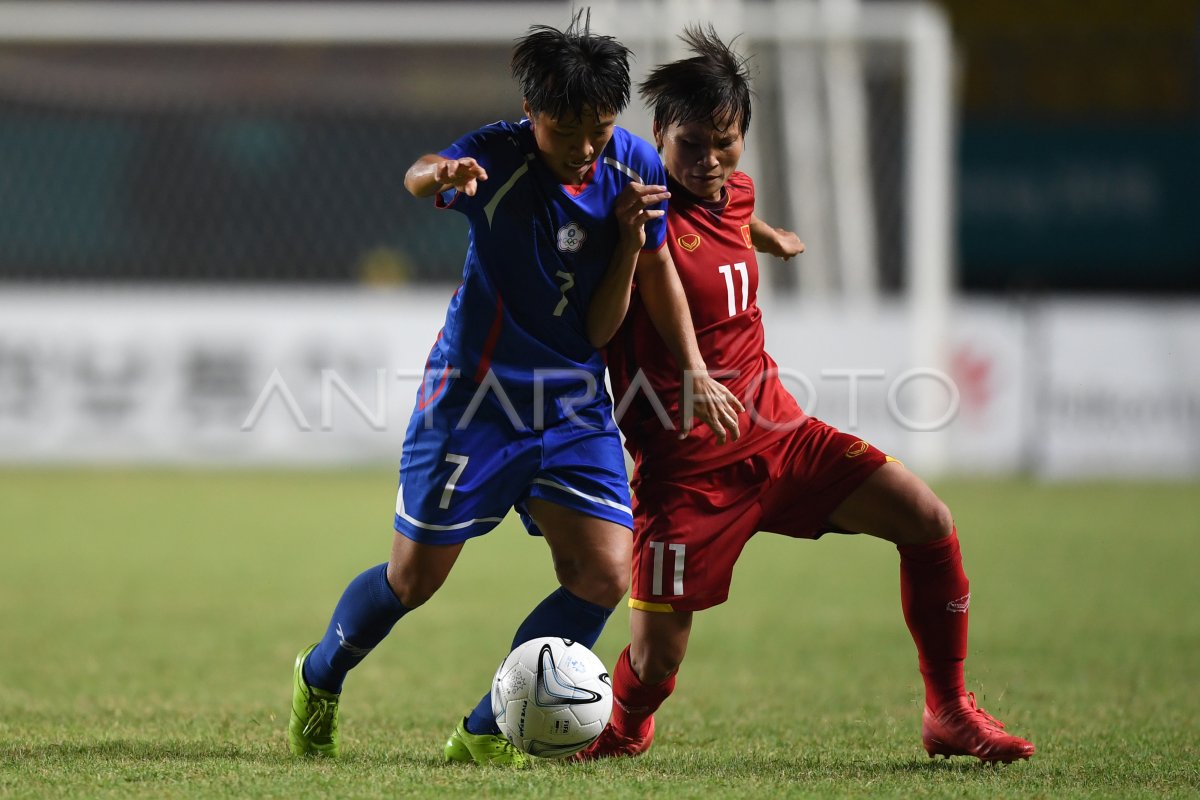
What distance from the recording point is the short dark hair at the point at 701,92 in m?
3.59

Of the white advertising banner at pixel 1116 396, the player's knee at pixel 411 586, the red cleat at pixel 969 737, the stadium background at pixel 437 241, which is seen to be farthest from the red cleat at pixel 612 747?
the white advertising banner at pixel 1116 396

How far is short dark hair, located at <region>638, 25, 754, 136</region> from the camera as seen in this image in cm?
359

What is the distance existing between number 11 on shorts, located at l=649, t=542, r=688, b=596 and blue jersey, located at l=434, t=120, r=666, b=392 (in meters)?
0.50

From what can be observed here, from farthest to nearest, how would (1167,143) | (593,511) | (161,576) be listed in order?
(1167,143), (161,576), (593,511)

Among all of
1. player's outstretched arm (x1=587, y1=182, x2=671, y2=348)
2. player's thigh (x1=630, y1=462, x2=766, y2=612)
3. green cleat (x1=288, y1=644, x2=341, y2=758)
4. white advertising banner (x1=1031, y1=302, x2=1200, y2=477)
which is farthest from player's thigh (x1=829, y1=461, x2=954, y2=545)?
white advertising banner (x1=1031, y1=302, x2=1200, y2=477)

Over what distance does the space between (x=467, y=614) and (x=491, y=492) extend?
326 centimetres

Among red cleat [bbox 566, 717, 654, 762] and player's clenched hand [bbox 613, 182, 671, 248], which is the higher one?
player's clenched hand [bbox 613, 182, 671, 248]

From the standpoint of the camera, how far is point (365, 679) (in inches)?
203

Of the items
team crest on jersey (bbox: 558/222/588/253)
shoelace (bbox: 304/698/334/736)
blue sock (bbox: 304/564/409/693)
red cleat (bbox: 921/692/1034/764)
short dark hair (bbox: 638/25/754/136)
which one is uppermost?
short dark hair (bbox: 638/25/754/136)

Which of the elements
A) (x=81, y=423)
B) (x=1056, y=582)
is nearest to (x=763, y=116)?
(x=1056, y=582)

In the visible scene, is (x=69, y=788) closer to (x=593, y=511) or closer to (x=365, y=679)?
(x=593, y=511)

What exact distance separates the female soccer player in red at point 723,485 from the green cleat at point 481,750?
275mm

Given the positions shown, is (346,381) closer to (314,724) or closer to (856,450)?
(314,724)

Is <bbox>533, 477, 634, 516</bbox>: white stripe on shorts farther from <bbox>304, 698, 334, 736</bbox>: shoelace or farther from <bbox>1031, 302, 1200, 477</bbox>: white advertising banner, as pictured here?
<bbox>1031, 302, 1200, 477</bbox>: white advertising banner
